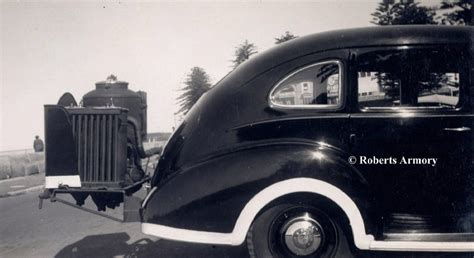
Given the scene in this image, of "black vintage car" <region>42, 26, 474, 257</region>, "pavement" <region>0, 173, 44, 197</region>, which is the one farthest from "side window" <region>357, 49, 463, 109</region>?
"pavement" <region>0, 173, 44, 197</region>

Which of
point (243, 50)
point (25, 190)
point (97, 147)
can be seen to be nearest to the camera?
point (97, 147)

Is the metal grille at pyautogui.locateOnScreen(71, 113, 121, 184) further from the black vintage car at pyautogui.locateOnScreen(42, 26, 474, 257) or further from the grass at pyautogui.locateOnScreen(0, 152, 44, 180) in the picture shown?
the grass at pyautogui.locateOnScreen(0, 152, 44, 180)

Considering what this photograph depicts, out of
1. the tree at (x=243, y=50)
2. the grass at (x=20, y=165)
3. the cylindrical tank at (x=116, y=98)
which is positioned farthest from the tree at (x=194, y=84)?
the cylindrical tank at (x=116, y=98)

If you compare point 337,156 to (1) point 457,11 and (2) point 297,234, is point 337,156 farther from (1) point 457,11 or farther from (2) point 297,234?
(1) point 457,11

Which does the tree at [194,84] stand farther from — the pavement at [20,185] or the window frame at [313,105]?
the window frame at [313,105]

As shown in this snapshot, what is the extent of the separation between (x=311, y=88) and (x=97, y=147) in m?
2.17

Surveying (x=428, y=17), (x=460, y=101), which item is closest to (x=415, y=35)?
(x=460, y=101)

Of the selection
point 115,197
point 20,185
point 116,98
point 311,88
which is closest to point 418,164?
point 311,88

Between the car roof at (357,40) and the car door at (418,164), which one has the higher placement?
the car roof at (357,40)

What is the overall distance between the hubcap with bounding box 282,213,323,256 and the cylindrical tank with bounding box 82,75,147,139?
2340 mm

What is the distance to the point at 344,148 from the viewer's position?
3537 millimetres

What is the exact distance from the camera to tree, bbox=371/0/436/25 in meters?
32.3

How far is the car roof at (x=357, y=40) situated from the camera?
Answer: 3.73 m

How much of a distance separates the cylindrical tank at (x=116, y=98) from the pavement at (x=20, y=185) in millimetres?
6792
